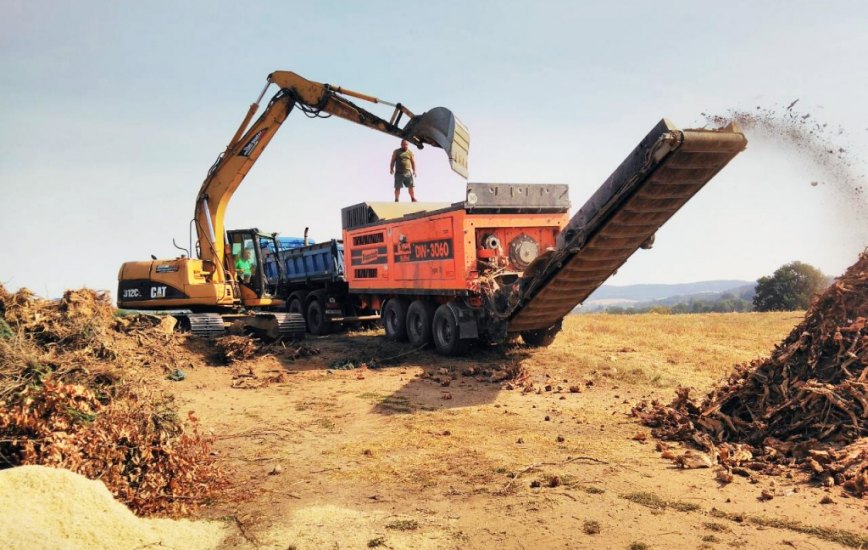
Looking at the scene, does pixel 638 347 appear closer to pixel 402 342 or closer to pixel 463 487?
pixel 402 342

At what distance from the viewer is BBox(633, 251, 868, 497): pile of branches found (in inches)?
241

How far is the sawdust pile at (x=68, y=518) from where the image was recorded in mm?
3984

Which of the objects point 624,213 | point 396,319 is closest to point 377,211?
point 396,319

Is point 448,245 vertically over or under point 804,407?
over

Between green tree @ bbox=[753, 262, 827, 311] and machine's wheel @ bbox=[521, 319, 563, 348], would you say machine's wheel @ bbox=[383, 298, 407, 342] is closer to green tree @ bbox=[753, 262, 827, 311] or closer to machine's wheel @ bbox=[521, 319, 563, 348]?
machine's wheel @ bbox=[521, 319, 563, 348]

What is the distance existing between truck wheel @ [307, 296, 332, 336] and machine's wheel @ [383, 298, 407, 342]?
284 centimetres

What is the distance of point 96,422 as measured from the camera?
18.2 ft

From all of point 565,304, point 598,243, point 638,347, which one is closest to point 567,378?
point 565,304

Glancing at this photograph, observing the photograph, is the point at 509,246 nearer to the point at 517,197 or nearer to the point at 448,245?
the point at 517,197

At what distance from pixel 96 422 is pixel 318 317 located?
1236 centimetres

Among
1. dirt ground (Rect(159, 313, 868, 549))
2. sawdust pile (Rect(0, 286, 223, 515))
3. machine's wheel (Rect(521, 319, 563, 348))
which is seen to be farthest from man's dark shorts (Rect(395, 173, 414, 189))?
sawdust pile (Rect(0, 286, 223, 515))

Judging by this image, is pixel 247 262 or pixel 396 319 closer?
pixel 396 319

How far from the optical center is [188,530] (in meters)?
4.98

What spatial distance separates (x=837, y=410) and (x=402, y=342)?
9.54 m
